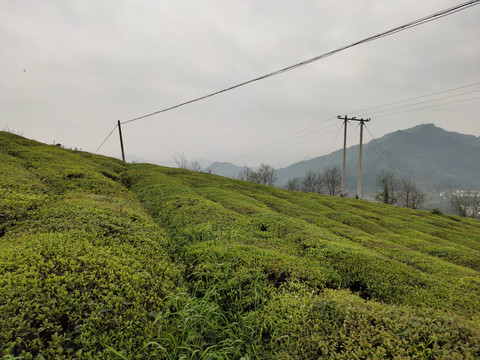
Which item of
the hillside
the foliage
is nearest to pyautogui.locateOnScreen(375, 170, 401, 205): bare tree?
the foliage

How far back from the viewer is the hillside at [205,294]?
279 cm

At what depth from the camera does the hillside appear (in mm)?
2789

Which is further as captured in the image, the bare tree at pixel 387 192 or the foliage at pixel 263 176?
the foliage at pixel 263 176

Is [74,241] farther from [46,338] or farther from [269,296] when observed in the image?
[269,296]

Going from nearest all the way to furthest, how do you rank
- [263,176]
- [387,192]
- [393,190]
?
[387,192]
[393,190]
[263,176]

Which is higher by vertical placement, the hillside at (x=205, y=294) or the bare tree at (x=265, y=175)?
the bare tree at (x=265, y=175)

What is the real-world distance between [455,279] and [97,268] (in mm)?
8068

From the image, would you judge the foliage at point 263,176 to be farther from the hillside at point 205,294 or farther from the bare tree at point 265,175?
the hillside at point 205,294

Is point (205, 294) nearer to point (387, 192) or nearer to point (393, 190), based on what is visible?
point (387, 192)


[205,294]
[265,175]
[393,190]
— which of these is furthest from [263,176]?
[205,294]

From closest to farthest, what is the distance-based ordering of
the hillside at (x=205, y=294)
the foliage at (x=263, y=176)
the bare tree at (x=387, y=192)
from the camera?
the hillside at (x=205, y=294) < the bare tree at (x=387, y=192) < the foliage at (x=263, y=176)

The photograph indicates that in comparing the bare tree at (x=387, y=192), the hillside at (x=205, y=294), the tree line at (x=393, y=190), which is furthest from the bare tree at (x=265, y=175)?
the hillside at (x=205, y=294)

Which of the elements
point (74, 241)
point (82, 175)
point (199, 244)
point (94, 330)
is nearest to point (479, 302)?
point (199, 244)

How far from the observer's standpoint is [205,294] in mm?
4164
